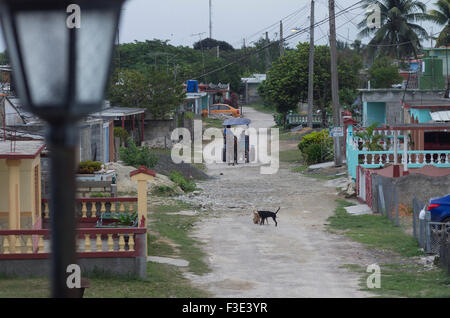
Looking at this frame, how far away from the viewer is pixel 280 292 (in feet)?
35.5

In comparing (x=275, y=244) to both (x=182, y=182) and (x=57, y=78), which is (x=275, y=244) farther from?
(x=57, y=78)

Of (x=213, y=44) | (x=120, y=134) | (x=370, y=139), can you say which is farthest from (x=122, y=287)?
(x=213, y=44)

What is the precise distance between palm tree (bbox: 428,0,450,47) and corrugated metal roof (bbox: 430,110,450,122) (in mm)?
22422

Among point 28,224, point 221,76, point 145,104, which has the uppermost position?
point 221,76

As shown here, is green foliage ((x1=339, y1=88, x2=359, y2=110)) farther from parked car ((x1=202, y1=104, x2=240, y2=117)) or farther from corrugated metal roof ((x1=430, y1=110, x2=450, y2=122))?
corrugated metal roof ((x1=430, y1=110, x2=450, y2=122))

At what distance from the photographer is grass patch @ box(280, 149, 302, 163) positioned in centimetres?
3499

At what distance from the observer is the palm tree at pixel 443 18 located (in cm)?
4611

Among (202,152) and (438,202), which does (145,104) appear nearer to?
(202,152)

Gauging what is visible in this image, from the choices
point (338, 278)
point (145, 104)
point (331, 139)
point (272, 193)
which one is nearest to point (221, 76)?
point (145, 104)

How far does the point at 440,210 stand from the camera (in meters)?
14.9

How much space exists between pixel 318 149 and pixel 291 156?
4.70 m

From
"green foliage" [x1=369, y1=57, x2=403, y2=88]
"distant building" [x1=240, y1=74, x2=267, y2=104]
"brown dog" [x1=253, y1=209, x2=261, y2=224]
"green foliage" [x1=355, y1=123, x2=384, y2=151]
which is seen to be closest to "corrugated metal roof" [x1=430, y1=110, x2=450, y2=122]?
"green foliage" [x1=355, y1=123, x2=384, y2=151]

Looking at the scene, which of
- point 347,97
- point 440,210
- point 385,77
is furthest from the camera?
point 385,77
